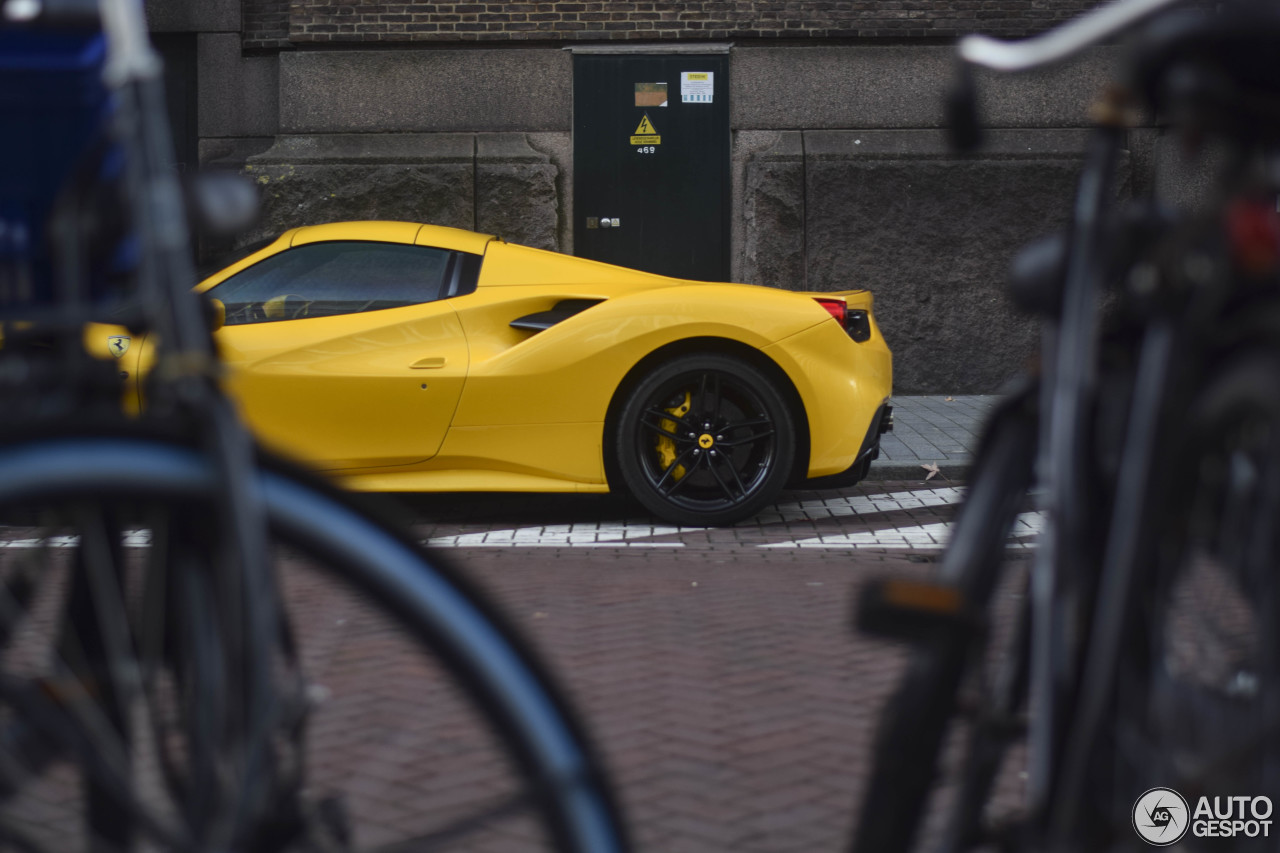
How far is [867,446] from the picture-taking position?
23.6ft

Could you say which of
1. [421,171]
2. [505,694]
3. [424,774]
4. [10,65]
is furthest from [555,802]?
[421,171]

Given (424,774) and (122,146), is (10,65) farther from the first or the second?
(424,774)

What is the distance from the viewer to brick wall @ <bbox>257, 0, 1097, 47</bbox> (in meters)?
13.5

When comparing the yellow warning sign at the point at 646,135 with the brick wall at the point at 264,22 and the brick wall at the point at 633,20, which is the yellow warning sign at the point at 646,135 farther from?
the brick wall at the point at 264,22

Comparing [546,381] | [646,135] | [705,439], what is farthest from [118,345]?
[646,135]

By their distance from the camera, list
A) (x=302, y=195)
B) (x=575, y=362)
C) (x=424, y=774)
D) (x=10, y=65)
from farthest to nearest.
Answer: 1. (x=302, y=195)
2. (x=575, y=362)
3. (x=424, y=774)
4. (x=10, y=65)

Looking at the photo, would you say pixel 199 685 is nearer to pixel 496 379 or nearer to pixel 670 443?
pixel 496 379

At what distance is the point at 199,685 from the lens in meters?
1.43

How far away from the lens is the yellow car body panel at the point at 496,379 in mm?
6973

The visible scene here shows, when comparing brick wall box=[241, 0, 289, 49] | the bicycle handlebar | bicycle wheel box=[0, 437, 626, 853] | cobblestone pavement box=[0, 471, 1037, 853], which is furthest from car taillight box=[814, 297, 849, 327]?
Result: brick wall box=[241, 0, 289, 49]

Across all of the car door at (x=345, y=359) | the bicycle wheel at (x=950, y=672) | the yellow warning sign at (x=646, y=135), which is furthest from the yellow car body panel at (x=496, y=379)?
the yellow warning sign at (x=646, y=135)

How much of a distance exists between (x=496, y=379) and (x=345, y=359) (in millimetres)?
711

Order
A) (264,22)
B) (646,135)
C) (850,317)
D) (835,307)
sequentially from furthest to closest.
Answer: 1. (264,22)
2. (646,135)
3. (850,317)
4. (835,307)

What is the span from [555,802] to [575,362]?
5.65 metres
